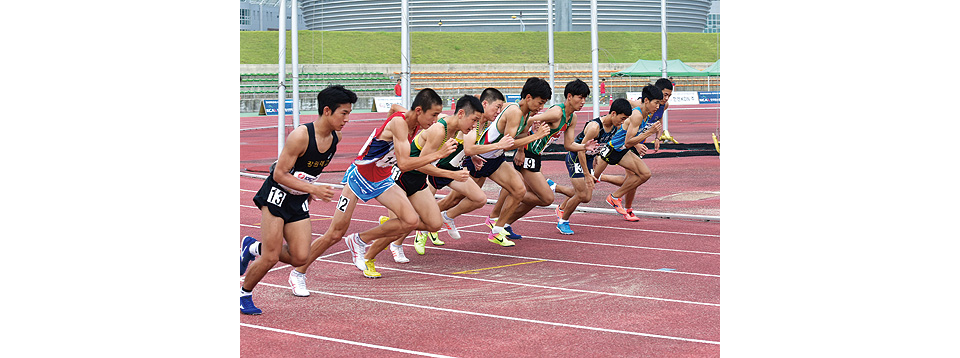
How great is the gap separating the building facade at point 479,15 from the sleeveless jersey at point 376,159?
60652 mm

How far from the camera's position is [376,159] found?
6.52 metres

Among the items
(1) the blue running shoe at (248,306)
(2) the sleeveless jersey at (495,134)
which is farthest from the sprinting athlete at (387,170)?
(2) the sleeveless jersey at (495,134)

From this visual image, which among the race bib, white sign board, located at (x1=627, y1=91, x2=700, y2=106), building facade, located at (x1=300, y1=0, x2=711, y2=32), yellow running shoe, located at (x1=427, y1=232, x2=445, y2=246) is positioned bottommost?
yellow running shoe, located at (x1=427, y1=232, x2=445, y2=246)

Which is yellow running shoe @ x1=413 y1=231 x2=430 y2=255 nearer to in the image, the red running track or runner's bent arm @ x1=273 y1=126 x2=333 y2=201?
the red running track

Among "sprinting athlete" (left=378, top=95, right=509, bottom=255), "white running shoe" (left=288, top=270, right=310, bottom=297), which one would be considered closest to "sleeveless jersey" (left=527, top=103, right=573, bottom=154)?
"sprinting athlete" (left=378, top=95, right=509, bottom=255)

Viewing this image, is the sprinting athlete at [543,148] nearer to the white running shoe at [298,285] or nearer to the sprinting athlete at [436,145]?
the sprinting athlete at [436,145]

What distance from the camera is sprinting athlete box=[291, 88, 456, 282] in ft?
20.5

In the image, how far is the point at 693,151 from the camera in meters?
19.7

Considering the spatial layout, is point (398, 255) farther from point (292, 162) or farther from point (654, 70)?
point (654, 70)

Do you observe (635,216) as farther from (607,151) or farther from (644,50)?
(644,50)

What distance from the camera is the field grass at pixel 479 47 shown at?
59.1 m

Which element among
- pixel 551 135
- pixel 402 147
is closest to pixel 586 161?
pixel 551 135
